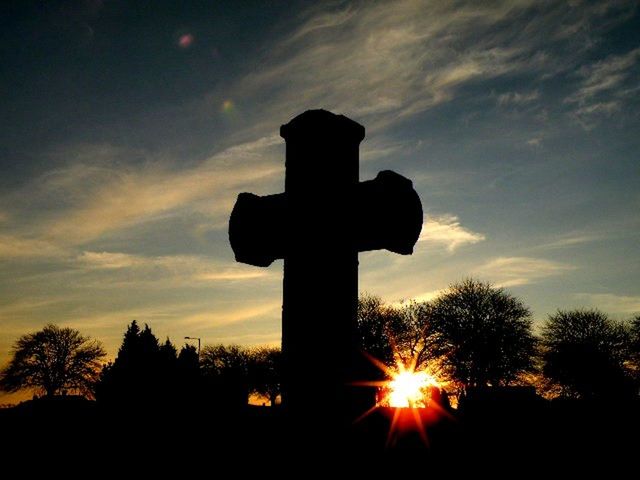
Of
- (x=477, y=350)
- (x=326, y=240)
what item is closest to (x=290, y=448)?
(x=326, y=240)

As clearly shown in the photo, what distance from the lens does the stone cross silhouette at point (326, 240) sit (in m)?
1.74

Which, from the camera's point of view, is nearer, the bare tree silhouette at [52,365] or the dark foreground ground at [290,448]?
the dark foreground ground at [290,448]

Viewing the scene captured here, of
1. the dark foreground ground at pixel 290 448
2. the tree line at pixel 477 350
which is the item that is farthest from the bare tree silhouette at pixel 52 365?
the dark foreground ground at pixel 290 448

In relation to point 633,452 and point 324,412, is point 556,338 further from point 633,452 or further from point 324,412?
point 324,412

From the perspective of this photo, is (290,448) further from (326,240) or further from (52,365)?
(52,365)

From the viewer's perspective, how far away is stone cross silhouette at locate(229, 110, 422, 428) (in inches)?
68.6

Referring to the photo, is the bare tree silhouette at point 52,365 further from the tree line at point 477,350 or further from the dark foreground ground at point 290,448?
the dark foreground ground at point 290,448

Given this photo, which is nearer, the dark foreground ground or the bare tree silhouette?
the dark foreground ground

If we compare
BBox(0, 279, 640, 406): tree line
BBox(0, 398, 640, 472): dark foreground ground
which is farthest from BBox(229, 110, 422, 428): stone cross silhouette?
BBox(0, 279, 640, 406): tree line

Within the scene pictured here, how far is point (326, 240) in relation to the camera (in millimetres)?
1859

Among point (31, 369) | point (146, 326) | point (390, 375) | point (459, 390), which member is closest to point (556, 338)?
point (459, 390)

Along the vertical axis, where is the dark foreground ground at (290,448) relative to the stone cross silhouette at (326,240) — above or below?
below

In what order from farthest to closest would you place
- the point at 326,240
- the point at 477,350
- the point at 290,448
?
1. the point at 477,350
2. the point at 326,240
3. the point at 290,448

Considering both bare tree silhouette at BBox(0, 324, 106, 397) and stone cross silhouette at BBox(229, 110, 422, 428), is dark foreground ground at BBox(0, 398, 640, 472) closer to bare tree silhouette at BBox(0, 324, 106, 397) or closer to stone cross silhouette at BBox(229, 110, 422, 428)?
stone cross silhouette at BBox(229, 110, 422, 428)
